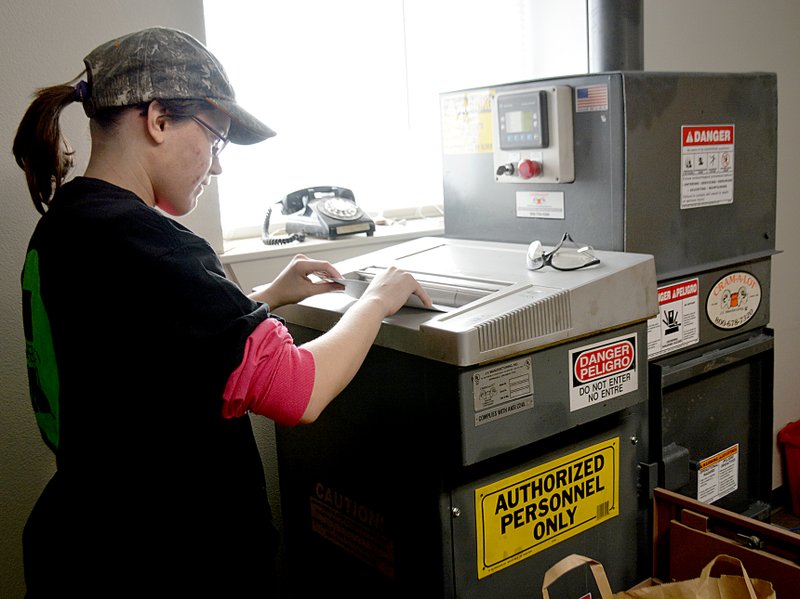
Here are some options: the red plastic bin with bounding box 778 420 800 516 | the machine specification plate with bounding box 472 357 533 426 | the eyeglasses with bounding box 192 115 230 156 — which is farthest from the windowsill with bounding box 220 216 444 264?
the red plastic bin with bounding box 778 420 800 516

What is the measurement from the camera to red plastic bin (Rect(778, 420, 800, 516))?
9.34 ft

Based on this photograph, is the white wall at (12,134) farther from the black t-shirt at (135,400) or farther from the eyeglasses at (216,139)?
the eyeglasses at (216,139)

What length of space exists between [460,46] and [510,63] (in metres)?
0.20

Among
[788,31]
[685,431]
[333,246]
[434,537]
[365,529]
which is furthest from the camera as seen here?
[788,31]

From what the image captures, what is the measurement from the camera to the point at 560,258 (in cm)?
148

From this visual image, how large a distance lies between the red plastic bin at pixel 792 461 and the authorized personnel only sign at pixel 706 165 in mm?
1471

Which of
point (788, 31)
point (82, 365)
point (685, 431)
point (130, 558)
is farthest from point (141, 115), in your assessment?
point (788, 31)

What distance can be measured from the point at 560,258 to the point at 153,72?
0.78 meters

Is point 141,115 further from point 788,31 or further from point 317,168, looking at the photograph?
point 788,31

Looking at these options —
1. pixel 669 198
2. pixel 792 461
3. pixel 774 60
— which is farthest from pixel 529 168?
pixel 792 461

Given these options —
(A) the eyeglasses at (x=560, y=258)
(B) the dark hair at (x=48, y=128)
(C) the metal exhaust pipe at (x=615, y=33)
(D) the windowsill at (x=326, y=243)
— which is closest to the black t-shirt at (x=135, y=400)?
(B) the dark hair at (x=48, y=128)

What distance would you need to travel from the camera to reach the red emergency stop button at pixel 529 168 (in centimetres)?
168

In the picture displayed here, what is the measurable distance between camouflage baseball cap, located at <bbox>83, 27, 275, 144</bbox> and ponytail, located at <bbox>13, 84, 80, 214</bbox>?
5 centimetres

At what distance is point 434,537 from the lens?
4.25 ft
